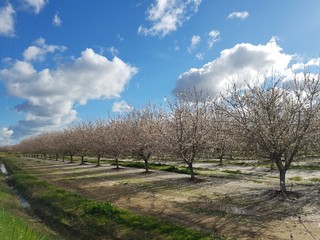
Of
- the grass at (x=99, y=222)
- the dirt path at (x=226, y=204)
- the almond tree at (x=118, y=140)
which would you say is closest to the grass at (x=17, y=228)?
the grass at (x=99, y=222)

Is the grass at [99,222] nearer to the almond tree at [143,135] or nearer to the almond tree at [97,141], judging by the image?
the almond tree at [143,135]

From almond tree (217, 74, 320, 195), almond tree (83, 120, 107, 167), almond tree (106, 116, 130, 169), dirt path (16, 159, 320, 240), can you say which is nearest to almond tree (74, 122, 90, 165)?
almond tree (83, 120, 107, 167)

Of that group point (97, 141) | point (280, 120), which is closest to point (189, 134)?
point (280, 120)

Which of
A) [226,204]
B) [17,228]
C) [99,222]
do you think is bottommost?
[99,222]

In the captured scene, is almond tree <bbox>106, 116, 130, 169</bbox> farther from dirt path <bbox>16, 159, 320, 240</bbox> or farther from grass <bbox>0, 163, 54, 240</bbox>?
grass <bbox>0, 163, 54, 240</bbox>

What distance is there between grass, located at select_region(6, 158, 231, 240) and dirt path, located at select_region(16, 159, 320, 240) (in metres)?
1.19

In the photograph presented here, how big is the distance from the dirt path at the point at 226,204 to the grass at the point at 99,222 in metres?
1.19

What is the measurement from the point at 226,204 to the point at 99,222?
7081 mm

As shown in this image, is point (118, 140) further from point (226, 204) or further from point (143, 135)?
point (226, 204)

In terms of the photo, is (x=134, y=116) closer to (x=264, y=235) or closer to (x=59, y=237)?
(x=59, y=237)

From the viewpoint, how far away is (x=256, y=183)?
2795 cm

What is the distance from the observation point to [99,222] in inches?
762

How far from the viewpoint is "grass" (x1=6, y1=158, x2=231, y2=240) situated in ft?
52.5

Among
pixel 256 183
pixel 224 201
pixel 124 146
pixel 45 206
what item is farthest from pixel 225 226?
pixel 124 146
